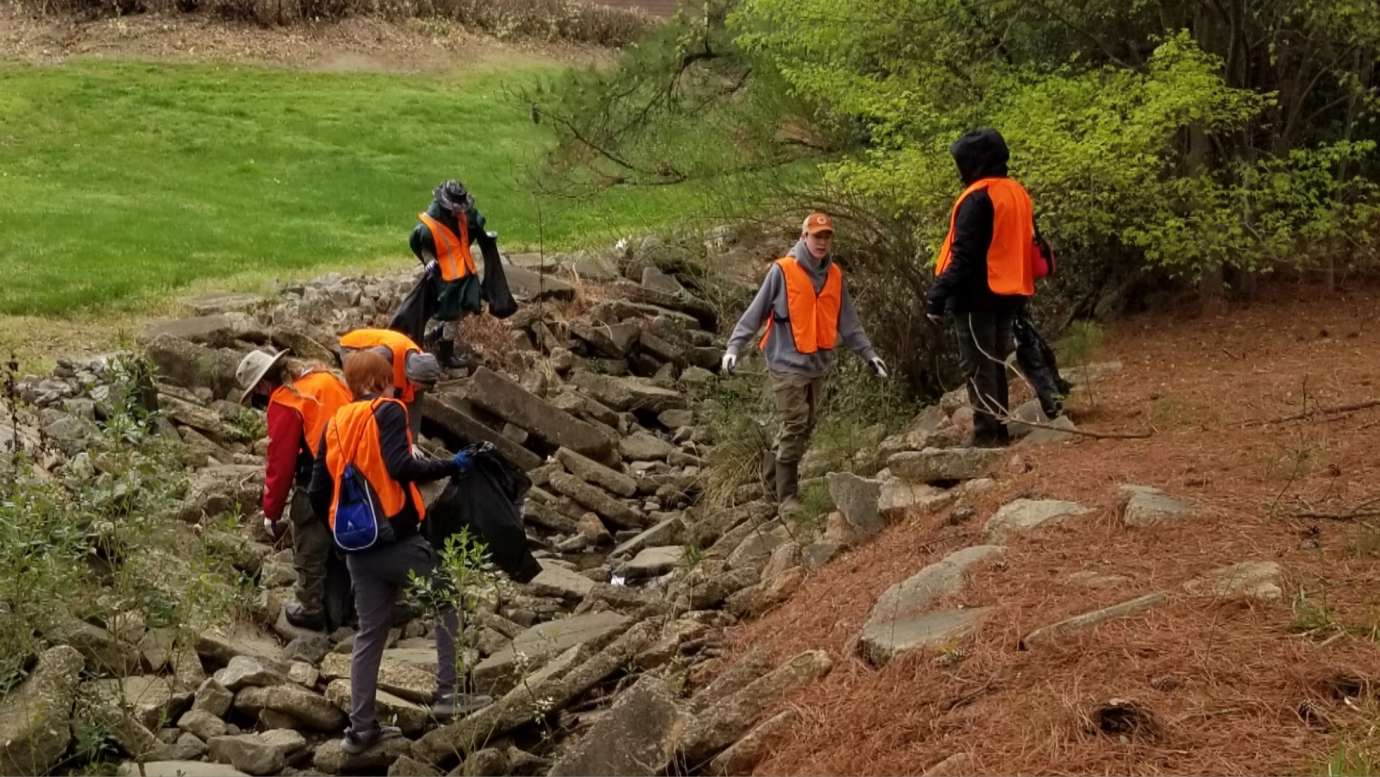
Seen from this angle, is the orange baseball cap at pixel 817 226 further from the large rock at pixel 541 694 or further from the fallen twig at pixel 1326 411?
the fallen twig at pixel 1326 411

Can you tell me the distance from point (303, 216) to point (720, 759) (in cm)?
1776

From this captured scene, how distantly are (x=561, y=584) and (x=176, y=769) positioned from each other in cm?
382

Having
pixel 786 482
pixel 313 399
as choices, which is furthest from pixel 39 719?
pixel 786 482

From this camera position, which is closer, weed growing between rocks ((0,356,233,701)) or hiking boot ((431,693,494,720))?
weed growing between rocks ((0,356,233,701))

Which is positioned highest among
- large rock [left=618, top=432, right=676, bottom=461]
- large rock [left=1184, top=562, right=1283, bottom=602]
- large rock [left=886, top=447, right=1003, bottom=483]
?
large rock [left=1184, top=562, right=1283, bottom=602]

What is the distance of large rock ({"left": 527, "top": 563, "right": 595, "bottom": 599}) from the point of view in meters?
10.3

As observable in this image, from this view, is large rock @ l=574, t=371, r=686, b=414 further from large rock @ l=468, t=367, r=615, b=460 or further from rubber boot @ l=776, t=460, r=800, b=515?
rubber boot @ l=776, t=460, r=800, b=515

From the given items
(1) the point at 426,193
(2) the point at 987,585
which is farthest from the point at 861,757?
(1) the point at 426,193

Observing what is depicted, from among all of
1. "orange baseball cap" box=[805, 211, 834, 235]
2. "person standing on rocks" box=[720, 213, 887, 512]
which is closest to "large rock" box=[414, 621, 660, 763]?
"person standing on rocks" box=[720, 213, 887, 512]

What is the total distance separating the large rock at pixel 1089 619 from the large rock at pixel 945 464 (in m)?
2.90

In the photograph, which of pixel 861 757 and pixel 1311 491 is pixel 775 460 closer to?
pixel 1311 491

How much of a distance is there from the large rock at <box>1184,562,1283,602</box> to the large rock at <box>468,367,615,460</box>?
8.41 m

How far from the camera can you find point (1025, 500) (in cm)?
712

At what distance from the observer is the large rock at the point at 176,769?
6.89 metres
